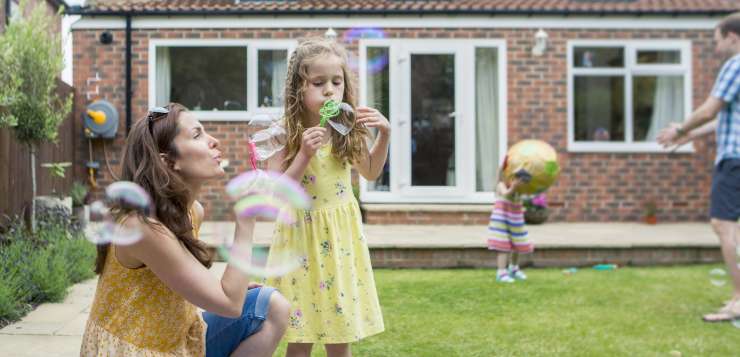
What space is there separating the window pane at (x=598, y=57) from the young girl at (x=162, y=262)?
8671mm

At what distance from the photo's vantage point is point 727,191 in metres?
4.14

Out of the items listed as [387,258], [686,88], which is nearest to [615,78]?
[686,88]

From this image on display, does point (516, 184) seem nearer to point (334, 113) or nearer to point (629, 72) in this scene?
point (334, 113)

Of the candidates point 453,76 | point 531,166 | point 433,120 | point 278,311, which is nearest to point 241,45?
point 433,120

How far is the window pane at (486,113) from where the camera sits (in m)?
9.81

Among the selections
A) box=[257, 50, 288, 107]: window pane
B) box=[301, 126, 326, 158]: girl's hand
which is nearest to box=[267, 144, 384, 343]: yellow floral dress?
box=[301, 126, 326, 158]: girl's hand

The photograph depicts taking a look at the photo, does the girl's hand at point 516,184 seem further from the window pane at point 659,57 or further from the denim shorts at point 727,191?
the window pane at point 659,57

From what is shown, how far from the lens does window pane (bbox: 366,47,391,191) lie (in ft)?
31.6

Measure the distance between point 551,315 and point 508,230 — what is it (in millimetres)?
1402

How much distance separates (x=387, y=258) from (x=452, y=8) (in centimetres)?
445

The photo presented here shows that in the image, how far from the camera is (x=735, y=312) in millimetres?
4223

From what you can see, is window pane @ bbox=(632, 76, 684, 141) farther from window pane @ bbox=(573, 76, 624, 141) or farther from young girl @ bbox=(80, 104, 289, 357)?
young girl @ bbox=(80, 104, 289, 357)

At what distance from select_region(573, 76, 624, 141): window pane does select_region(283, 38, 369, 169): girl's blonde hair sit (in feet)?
25.7

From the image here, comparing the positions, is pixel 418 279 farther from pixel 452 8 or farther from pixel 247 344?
pixel 452 8
